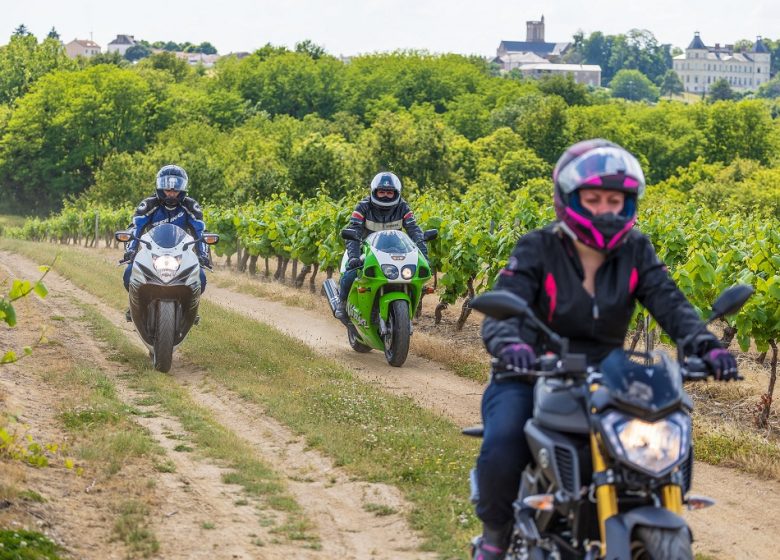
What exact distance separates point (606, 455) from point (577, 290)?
74 cm

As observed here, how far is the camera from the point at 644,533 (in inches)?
159

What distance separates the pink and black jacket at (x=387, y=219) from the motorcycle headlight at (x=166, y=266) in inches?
81.3

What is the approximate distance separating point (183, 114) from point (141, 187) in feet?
150

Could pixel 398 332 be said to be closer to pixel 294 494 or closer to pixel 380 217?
pixel 380 217

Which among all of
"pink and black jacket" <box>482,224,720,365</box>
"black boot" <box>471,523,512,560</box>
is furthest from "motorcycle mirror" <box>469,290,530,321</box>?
"black boot" <box>471,523,512,560</box>

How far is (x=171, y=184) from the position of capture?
41.9 ft

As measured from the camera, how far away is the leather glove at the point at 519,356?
436 cm

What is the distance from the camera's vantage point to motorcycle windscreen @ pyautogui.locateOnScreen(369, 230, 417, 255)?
1297 cm

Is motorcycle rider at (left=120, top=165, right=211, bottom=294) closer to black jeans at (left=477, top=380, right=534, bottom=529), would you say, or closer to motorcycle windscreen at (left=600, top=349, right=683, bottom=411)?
black jeans at (left=477, top=380, right=534, bottom=529)

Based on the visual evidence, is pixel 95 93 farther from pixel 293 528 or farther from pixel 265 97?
pixel 293 528

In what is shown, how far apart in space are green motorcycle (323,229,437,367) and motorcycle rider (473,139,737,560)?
25.8 ft

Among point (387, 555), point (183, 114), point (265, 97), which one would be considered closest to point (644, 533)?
point (387, 555)

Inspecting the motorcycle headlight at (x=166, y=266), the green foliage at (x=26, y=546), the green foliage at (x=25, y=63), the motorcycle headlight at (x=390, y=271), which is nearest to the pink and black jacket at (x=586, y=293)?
the green foliage at (x=26, y=546)

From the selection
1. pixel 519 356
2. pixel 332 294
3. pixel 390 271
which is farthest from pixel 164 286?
pixel 519 356
